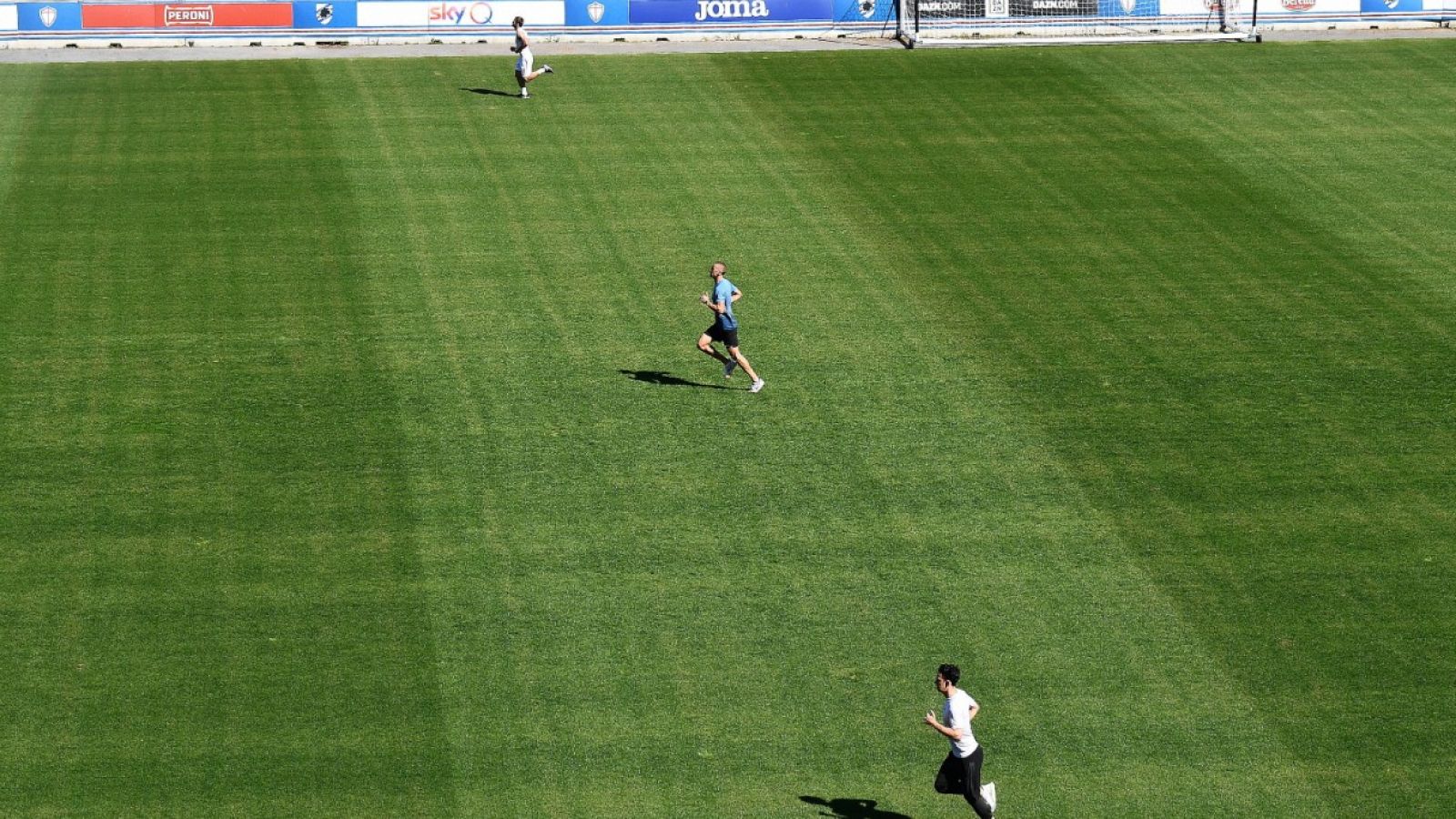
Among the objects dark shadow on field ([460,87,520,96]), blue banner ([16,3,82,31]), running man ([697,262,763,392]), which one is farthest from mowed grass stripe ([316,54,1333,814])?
blue banner ([16,3,82,31])

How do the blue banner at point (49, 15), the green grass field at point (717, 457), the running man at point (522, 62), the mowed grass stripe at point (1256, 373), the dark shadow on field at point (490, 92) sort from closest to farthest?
the green grass field at point (717, 457)
the mowed grass stripe at point (1256, 373)
the running man at point (522, 62)
the dark shadow on field at point (490, 92)
the blue banner at point (49, 15)

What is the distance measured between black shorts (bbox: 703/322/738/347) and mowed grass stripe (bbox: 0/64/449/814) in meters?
4.57

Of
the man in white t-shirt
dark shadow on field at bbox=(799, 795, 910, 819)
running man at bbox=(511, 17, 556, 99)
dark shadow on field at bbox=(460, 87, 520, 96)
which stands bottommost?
dark shadow on field at bbox=(799, 795, 910, 819)

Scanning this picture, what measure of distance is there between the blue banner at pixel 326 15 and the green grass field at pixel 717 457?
4830 mm

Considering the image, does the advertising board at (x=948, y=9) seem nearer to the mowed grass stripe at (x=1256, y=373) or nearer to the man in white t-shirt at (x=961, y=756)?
the mowed grass stripe at (x=1256, y=373)

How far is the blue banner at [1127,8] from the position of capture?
146 ft

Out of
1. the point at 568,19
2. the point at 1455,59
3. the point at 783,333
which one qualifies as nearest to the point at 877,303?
the point at 783,333

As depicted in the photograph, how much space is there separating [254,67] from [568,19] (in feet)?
23.9

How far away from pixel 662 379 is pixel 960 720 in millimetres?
10497

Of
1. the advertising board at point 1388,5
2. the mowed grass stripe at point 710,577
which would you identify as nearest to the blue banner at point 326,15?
the mowed grass stripe at point 710,577

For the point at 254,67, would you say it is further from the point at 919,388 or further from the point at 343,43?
the point at 919,388

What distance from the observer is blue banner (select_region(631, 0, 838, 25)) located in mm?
44312

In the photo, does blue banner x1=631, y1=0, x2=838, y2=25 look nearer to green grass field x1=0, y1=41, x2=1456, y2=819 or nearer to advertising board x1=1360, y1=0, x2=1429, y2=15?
green grass field x1=0, y1=41, x2=1456, y2=819

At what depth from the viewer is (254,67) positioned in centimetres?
4147
